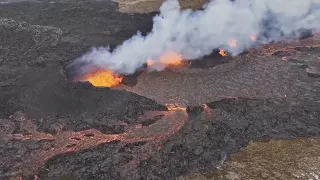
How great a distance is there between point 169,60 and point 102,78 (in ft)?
18.3

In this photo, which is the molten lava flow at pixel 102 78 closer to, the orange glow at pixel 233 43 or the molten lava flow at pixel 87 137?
the molten lava flow at pixel 87 137

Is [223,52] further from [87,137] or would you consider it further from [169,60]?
[87,137]

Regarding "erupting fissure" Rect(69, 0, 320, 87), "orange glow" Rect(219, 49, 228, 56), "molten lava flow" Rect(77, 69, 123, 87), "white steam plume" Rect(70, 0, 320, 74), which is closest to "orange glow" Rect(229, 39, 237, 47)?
"erupting fissure" Rect(69, 0, 320, 87)

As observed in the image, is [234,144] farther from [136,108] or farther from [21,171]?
[21,171]

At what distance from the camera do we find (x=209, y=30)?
30453 mm

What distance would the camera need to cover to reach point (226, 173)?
18109 millimetres

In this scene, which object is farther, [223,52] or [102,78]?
[223,52]

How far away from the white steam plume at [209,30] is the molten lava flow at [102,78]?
568 mm

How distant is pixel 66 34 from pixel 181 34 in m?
10.6

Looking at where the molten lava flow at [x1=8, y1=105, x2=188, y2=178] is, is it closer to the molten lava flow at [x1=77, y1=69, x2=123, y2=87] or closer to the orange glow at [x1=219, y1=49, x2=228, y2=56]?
the molten lava flow at [x1=77, y1=69, x2=123, y2=87]

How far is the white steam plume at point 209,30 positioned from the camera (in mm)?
27750

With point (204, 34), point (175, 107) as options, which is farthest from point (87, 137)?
point (204, 34)

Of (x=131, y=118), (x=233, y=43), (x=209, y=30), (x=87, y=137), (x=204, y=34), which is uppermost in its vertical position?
(x=209, y=30)

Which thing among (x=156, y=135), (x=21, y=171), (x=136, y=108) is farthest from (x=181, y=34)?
(x=21, y=171)
